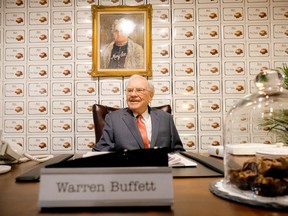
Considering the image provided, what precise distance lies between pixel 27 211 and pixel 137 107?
174cm

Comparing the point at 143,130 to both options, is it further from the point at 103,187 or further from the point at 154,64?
the point at 103,187

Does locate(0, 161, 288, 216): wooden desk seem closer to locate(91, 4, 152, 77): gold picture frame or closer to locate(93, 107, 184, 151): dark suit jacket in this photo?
locate(93, 107, 184, 151): dark suit jacket

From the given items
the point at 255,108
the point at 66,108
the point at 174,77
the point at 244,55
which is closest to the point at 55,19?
the point at 66,108

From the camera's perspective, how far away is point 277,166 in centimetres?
56

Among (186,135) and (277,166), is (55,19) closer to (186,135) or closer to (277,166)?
(186,135)

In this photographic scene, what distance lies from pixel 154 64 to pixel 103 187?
94.5 inches

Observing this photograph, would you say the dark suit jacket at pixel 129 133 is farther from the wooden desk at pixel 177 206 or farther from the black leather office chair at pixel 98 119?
the wooden desk at pixel 177 206

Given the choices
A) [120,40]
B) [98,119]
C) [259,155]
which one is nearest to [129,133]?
[98,119]

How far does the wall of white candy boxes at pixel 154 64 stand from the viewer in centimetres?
285

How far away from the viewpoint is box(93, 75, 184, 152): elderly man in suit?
2037mm

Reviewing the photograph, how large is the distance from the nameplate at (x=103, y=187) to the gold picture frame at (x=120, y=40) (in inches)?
91.7

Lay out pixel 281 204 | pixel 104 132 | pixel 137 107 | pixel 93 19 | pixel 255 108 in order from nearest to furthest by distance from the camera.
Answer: pixel 281 204 < pixel 255 108 < pixel 104 132 < pixel 137 107 < pixel 93 19

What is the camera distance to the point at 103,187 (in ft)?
1.74

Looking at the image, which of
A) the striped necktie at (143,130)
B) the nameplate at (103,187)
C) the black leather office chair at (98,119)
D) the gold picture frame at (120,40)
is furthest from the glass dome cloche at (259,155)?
the gold picture frame at (120,40)
